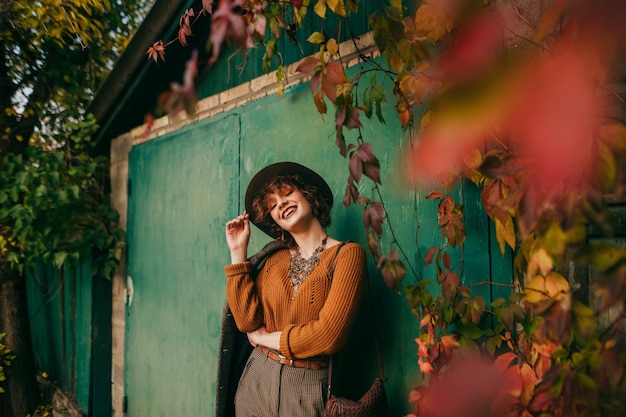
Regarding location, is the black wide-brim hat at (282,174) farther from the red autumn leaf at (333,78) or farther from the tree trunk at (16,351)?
the tree trunk at (16,351)

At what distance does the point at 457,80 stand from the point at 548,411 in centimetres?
87

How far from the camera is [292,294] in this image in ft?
6.62

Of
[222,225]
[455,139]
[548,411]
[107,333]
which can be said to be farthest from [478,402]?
[107,333]

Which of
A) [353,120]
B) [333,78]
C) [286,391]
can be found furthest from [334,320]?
[333,78]

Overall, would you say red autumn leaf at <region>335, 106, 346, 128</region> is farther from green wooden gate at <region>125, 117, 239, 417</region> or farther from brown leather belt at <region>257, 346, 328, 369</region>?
green wooden gate at <region>125, 117, 239, 417</region>

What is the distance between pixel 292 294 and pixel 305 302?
4.0 inches

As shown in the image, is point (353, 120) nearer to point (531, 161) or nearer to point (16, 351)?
point (531, 161)

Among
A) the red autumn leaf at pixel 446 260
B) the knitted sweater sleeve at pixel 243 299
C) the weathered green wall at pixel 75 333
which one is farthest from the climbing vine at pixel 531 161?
the weathered green wall at pixel 75 333

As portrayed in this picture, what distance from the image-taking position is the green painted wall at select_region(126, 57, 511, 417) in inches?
82.4

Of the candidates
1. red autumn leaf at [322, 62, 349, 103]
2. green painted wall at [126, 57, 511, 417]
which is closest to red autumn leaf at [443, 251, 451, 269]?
green painted wall at [126, 57, 511, 417]

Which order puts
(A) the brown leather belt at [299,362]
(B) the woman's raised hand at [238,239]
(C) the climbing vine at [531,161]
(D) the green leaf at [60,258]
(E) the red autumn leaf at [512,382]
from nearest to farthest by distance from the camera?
(C) the climbing vine at [531,161] < (E) the red autumn leaf at [512,382] < (A) the brown leather belt at [299,362] < (B) the woman's raised hand at [238,239] < (D) the green leaf at [60,258]

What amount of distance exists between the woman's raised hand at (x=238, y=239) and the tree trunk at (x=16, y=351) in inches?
142

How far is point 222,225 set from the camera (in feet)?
10.8

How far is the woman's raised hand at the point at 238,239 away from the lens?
225cm
